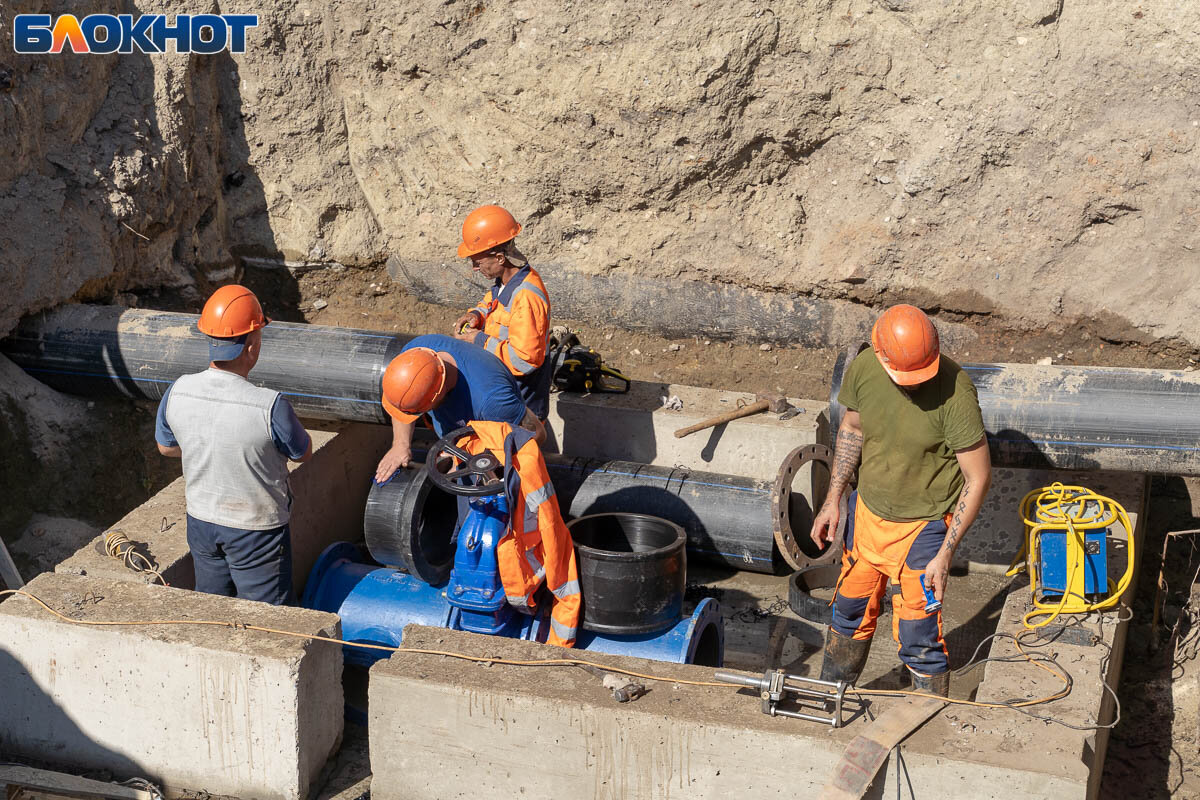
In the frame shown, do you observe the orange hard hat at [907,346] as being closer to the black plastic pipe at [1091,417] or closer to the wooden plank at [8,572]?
the black plastic pipe at [1091,417]

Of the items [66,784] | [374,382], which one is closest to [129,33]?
[374,382]

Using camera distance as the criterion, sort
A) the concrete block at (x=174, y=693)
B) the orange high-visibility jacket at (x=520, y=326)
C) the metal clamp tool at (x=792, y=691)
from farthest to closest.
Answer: the orange high-visibility jacket at (x=520, y=326) < the concrete block at (x=174, y=693) < the metal clamp tool at (x=792, y=691)

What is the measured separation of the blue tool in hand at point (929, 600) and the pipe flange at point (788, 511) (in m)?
1.03

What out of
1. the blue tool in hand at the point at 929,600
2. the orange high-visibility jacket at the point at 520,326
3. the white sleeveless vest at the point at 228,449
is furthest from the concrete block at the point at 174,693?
the blue tool in hand at the point at 929,600

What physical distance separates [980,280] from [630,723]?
4.80m

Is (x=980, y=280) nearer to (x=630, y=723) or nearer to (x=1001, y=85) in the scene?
(x=1001, y=85)

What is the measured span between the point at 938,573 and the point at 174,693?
9.48 feet

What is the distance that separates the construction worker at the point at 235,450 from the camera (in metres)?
4.23

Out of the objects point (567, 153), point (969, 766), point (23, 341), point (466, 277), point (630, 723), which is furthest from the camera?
point (466, 277)

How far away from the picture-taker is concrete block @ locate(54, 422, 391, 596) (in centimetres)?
464

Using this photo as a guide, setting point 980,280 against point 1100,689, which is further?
point 980,280

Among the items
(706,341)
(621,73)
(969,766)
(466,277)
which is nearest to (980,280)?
(706,341)

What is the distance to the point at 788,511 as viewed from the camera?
18.6 feet

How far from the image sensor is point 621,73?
7.35 m
